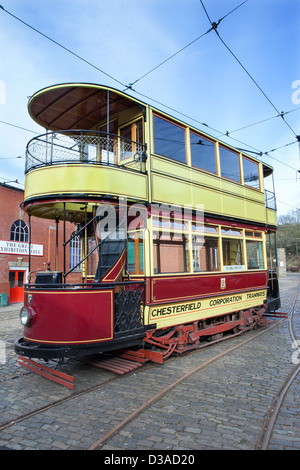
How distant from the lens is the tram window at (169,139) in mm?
6344

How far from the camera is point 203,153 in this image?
756 cm

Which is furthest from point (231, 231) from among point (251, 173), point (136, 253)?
point (136, 253)

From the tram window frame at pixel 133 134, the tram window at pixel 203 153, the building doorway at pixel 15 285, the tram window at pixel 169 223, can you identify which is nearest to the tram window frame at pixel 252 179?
the tram window at pixel 203 153

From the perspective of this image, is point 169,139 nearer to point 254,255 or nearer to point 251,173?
point 251,173

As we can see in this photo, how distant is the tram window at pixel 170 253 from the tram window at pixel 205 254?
1.01ft

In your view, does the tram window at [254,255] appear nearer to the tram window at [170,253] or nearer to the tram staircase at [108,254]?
the tram window at [170,253]

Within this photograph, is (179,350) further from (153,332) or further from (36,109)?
(36,109)

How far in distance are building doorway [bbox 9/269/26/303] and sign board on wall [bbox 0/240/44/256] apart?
1.15m

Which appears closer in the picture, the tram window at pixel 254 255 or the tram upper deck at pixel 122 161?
the tram upper deck at pixel 122 161

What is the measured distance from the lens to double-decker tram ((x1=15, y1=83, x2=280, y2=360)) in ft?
16.0

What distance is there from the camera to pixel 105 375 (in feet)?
17.5

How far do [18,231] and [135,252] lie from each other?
47.3ft

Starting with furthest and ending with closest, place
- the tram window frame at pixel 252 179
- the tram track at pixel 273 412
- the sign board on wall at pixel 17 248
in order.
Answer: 1. the sign board on wall at pixel 17 248
2. the tram window frame at pixel 252 179
3. the tram track at pixel 273 412

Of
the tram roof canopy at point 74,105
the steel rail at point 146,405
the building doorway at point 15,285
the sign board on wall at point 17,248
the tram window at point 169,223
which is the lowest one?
the steel rail at point 146,405
